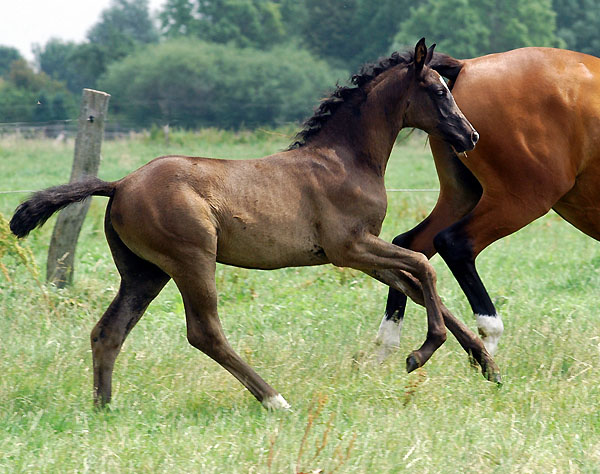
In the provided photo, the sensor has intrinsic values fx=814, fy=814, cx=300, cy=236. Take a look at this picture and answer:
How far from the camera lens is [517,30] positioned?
48.5 metres

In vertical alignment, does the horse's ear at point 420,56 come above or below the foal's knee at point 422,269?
above

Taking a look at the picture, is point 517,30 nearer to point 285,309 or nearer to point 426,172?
point 426,172

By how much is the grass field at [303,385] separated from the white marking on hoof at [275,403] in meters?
0.06

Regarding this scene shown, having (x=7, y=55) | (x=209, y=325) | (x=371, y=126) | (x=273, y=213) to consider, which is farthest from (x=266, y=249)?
→ (x=7, y=55)

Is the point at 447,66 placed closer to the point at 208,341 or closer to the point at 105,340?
the point at 208,341

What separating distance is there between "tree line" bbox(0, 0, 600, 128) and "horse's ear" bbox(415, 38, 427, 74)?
25241 millimetres

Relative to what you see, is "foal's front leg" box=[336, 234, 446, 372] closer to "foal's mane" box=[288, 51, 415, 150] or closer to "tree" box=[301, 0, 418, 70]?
"foal's mane" box=[288, 51, 415, 150]

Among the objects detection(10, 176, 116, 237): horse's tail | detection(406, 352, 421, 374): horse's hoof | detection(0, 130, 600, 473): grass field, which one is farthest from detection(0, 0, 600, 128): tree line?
detection(406, 352, 421, 374): horse's hoof

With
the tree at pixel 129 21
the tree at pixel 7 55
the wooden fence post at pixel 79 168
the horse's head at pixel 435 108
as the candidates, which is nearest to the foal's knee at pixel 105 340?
the horse's head at pixel 435 108

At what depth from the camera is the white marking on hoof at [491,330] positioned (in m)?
4.84

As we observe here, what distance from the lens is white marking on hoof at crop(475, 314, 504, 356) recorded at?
484 cm

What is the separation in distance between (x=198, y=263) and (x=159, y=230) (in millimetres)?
237

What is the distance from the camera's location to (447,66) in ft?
16.9

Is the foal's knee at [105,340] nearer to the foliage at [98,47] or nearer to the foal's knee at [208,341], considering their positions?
the foal's knee at [208,341]
